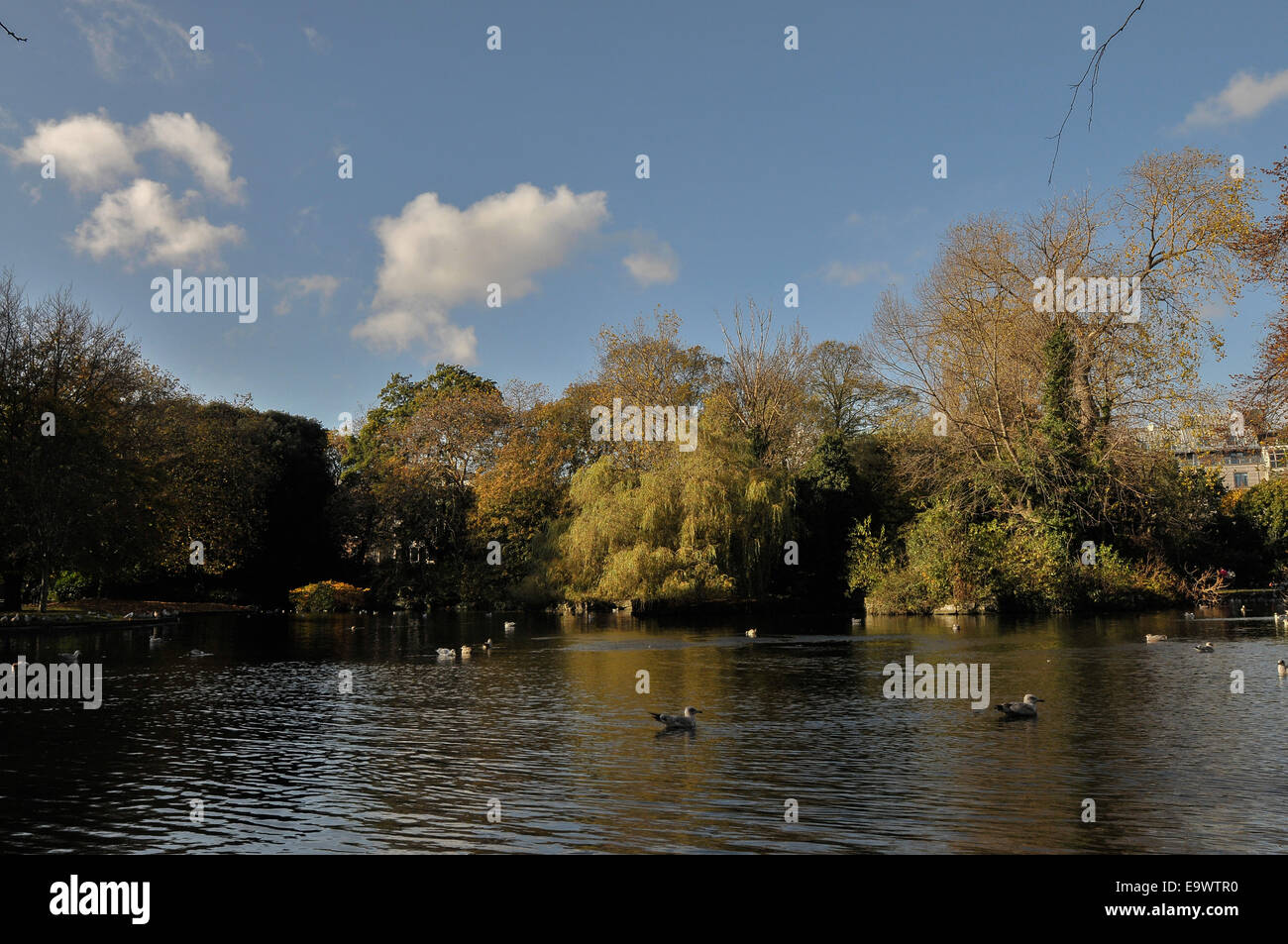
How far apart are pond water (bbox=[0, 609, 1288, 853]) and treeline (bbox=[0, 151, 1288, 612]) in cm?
1596

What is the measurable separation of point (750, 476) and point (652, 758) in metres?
32.9

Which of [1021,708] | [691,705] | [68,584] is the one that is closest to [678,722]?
[691,705]

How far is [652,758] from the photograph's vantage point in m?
12.3

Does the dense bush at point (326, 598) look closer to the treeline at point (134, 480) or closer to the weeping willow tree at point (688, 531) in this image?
the treeline at point (134, 480)

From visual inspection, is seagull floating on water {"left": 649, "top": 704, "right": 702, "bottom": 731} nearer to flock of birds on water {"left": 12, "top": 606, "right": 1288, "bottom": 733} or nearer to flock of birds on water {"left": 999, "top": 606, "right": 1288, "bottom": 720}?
flock of birds on water {"left": 12, "top": 606, "right": 1288, "bottom": 733}

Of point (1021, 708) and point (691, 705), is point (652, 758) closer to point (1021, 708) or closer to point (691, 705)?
point (691, 705)

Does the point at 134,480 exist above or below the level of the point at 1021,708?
above

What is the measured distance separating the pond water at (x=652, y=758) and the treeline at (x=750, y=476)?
16.0 meters

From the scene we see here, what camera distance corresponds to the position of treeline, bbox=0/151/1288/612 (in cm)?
3881

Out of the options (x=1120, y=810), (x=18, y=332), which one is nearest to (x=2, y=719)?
(x=1120, y=810)

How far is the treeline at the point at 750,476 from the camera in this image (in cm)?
3881

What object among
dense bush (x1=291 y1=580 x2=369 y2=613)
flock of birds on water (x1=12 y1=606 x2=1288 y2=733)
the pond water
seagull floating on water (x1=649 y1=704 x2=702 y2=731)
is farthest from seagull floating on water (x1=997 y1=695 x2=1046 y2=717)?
dense bush (x1=291 y1=580 x2=369 y2=613)

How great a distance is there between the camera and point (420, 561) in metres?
54.9
